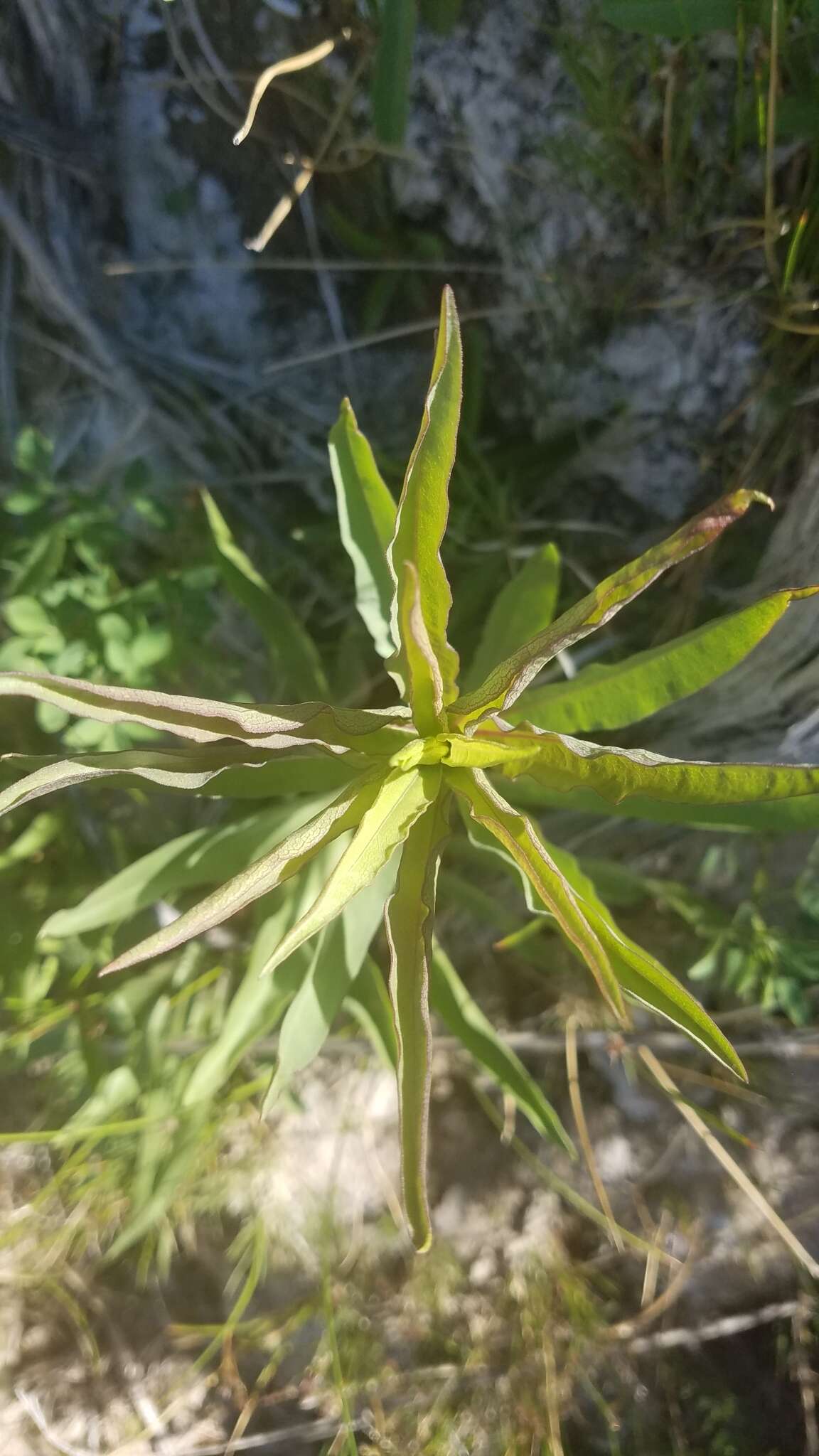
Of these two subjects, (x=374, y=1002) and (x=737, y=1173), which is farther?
(x=737, y=1173)

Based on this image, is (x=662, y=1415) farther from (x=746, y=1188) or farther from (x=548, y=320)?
(x=548, y=320)

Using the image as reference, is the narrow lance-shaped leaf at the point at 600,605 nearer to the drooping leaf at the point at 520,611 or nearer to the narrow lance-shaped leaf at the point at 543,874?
the narrow lance-shaped leaf at the point at 543,874

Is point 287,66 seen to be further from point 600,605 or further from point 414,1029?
point 414,1029

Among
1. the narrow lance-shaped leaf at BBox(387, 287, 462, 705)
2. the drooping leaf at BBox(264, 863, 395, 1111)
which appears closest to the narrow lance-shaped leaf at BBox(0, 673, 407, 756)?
the narrow lance-shaped leaf at BBox(387, 287, 462, 705)

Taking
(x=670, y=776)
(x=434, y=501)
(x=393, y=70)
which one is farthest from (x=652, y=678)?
(x=393, y=70)

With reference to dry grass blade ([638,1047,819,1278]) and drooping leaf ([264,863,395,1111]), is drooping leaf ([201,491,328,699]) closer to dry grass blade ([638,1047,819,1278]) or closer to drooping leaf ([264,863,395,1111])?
drooping leaf ([264,863,395,1111])

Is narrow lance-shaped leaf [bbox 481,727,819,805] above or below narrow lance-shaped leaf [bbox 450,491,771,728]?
below

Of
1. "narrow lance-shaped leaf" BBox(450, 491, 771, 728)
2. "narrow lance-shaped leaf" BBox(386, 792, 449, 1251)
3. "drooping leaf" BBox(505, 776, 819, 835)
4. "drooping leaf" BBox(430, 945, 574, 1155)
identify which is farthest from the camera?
"drooping leaf" BBox(430, 945, 574, 1155)

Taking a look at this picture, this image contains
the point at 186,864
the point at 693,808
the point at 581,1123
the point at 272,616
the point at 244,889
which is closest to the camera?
the point at 244,889
